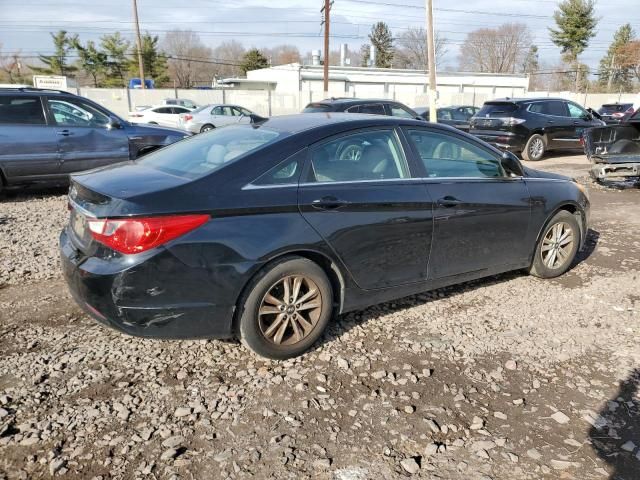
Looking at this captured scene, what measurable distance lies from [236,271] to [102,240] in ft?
2.55

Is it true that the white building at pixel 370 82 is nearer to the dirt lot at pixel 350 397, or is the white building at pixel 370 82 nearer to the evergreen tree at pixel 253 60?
the evergreen tree at pixel 253 60

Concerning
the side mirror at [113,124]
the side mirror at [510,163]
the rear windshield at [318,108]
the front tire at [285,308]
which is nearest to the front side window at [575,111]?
the rear windshield at [318,108]

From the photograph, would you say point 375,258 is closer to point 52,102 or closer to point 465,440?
point 465,440

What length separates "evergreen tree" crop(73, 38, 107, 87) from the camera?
54.4m

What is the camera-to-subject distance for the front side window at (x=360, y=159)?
3502 mm

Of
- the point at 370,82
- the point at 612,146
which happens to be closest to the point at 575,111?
the point at 612,146

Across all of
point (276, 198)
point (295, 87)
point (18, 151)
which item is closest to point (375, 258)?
point (276, 198)

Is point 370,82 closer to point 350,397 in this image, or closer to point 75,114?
point 75,114

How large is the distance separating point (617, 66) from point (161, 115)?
64.5m

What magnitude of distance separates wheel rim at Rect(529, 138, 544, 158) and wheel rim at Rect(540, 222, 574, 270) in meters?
9.88

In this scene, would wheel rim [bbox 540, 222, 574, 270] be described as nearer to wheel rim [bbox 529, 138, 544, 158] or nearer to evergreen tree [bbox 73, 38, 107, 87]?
wheel rim [bbox 529, 138, 544, 158]

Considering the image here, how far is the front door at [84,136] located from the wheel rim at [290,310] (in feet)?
20.2

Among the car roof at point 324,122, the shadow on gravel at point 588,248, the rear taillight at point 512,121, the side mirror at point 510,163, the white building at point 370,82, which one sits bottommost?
the shadow on gravel at point 588,248

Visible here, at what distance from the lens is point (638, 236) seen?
6.58 meters
